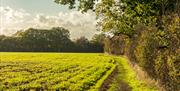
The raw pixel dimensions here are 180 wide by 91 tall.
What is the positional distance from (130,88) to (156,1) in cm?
931

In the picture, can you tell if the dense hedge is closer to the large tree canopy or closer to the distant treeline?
the large tree canopy

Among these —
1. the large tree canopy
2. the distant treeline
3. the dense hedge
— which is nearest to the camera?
the dense hedge

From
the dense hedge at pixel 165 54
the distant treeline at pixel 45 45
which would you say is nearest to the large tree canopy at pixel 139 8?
the dense hedge at pixel 165 54

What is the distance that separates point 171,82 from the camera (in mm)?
22828

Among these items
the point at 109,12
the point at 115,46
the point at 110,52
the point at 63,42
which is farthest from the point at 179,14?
A: the point at 63,42

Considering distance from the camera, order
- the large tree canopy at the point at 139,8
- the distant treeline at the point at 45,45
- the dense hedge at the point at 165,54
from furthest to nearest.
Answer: the distant treeline at the point at 45,45 → the large tree canopy at the point at 139,8 → the dense hedge at the point at 165,54

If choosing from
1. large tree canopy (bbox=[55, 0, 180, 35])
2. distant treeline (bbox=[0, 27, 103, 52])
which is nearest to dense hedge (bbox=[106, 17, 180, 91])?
large tree canopy (bbox=[55, 0, 180, 35])

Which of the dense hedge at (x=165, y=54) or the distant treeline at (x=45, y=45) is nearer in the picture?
the dense hedge at (x=165, y=54)

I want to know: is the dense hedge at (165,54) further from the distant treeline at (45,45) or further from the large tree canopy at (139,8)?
the distant treeline at (45,45)

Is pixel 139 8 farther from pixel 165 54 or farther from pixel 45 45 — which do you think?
pixel 45 45

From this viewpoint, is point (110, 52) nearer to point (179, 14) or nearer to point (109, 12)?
point (109, 12)

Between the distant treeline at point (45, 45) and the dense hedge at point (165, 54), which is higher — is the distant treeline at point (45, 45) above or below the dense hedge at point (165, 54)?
above

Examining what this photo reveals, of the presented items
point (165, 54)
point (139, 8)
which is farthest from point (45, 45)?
point (165, 54)

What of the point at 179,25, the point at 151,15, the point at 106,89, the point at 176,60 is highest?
the point at 151,15
